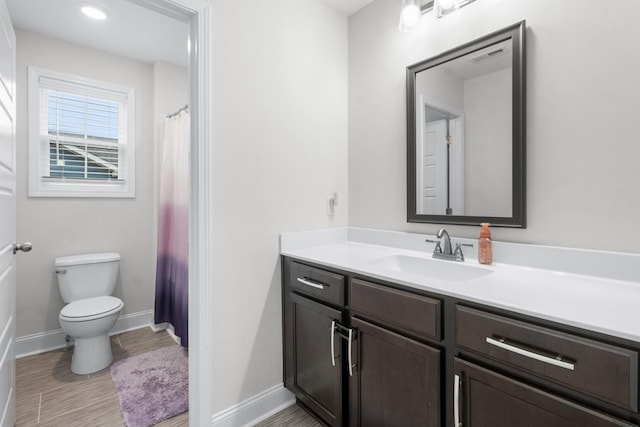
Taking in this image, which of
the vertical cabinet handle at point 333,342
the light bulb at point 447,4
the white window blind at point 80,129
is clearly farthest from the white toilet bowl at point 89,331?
the light bulb at point 447,4

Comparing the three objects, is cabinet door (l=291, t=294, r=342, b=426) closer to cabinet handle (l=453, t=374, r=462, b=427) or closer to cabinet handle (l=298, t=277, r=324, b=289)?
cabinet handle (l=298, t=277, r=324, b=289)

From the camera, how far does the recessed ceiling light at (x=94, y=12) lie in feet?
6.57

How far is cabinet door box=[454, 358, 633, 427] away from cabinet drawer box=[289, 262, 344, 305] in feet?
1.84

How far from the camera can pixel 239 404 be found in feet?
5.20

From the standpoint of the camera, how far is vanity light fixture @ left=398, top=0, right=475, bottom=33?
4.94 ft

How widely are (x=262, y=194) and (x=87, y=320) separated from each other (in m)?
1.53

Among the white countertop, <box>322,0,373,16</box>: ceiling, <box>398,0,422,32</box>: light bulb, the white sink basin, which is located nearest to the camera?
the white countertop

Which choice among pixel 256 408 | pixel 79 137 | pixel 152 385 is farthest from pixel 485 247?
pixel 79 137

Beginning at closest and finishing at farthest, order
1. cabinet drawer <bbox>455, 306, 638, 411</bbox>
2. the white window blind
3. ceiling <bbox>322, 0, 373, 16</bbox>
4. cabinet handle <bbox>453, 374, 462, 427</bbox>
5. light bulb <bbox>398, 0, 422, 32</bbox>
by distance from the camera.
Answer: cabinet drawer <bbox>455, 306, 638, 411</bbox> → cabinet handle <bbox>453, 374, 462, 427</bbox> → light bulb <bbox>398, 0, 422, 32</bbox> → ceiling <bbox>322, 0, 373, 16</bbox> → the white window blind

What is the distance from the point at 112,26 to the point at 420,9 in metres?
2.17

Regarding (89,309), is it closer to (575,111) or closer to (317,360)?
(317,360)

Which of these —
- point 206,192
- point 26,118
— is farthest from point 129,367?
point 26,118

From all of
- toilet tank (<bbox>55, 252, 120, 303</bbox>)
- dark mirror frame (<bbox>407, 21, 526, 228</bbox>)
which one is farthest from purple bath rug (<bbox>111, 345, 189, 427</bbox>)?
dark mirror frame (<bbox>407, 21, 526, 228</bbox>)

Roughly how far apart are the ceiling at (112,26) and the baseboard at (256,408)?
231 cm
